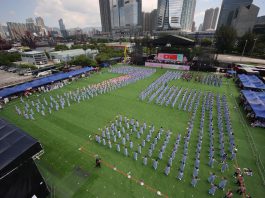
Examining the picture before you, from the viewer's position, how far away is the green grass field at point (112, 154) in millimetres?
8531

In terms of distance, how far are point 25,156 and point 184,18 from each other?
140 meters

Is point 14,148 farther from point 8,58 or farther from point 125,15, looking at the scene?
point 125,15

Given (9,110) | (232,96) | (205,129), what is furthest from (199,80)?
(9,110)

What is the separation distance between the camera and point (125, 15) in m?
153

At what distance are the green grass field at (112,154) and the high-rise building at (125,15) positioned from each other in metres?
139

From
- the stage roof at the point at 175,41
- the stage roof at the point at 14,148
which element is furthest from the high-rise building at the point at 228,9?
the stage roof at the point at 14,148

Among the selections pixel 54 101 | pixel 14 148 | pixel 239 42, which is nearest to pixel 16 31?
pixel 54 101

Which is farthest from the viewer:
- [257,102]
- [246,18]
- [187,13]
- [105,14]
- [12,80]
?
[105,14]

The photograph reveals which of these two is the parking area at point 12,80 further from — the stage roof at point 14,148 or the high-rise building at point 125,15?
the high-rise building at point 125,15

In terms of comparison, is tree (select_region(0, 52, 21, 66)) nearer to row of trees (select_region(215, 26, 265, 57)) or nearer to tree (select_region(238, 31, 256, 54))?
row of trees (select_region(215, 26, 265, 57))

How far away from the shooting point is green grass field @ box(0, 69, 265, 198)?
8.53 meters

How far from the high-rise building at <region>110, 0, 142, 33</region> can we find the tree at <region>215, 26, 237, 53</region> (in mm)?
100213

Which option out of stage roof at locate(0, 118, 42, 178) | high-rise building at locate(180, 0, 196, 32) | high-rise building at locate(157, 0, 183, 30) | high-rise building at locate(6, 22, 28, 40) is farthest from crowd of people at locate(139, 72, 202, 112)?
high-rise building at locate(6, 22, 28, 40)

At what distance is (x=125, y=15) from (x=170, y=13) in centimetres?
6237
